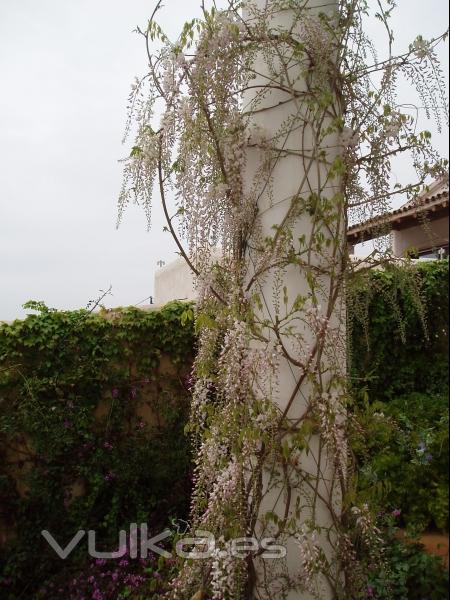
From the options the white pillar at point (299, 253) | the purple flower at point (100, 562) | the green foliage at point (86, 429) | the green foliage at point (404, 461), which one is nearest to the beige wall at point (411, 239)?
the white pillar at point (299, 253)

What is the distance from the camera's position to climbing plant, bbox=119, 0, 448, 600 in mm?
1625

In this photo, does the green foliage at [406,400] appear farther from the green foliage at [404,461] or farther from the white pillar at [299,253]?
the white pillar at [299,253]

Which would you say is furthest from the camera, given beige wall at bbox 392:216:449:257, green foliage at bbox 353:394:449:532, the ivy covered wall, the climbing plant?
the ivy covered wall

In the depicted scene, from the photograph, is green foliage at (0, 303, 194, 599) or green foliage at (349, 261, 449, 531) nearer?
green foliage at (349, 261, 449, 531)

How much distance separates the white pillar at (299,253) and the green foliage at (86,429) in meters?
1.81

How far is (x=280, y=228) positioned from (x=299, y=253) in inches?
3.8

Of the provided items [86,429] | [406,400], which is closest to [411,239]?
[406,400]

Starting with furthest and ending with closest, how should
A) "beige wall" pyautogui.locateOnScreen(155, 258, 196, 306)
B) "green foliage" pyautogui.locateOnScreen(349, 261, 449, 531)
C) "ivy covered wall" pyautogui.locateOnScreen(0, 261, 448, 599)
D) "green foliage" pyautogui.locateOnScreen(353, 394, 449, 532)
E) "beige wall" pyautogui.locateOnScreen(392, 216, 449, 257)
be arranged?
"beige wall" pyautogui.locateOnScreen(155, 258, 196, 306)
"ivy covered wall" pyautogui.locateOnScreen(0, 261, 448, 599)
"green foliage" pyautogui.locateOnScreen(353, 394, 449, 532)
"beige wall" pyautogui.locateOnScreen(392, 216, 449, 257)
"green foliage" pyautogui.locateOnScreen(349, 261, 449, 531)

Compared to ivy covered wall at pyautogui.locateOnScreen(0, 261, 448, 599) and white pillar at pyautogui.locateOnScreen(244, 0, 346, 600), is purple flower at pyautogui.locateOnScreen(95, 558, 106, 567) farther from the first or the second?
white pillar at pyautogui.locateOnScreen(244, 0, 346, 600)

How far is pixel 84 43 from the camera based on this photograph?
2852 mm

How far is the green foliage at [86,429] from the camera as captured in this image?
340 centimetres

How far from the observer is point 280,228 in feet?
5.39

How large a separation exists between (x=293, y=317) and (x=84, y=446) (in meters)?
2.35

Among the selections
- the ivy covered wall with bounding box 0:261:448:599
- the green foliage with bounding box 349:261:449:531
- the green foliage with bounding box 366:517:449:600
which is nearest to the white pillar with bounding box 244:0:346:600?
the green foliage with bounding box 349:261:449:531
